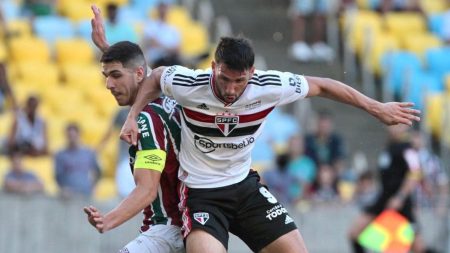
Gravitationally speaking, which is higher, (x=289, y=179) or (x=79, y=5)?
(x=79, y=5)

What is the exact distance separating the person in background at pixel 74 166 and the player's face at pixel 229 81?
21.4 ft

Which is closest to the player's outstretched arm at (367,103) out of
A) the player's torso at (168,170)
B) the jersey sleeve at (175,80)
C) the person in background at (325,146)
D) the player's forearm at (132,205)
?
the jersey sleeve at (175,80)

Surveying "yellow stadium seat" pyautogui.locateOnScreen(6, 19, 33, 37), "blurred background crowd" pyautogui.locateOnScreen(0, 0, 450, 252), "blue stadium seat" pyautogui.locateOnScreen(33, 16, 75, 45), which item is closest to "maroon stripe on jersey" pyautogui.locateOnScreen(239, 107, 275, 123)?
"blurred background crowd" pyautogui.locateOnScreen(0, 0, 450, 252)

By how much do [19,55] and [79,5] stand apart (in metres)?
1.34

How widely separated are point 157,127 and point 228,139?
499 millimetres

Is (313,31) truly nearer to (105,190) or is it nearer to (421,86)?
(421,86)

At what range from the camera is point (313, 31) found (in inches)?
833

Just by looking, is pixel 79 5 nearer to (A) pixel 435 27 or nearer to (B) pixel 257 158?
(B) pixel 257 158

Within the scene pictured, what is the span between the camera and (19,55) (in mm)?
19062

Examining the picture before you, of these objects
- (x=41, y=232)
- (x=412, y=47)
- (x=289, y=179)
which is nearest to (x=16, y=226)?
(x=41, y=232)

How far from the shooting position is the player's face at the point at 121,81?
10.6m

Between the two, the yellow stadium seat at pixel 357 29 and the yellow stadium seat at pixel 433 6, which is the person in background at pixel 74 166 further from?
the yellow stadium seat at pixel 433 6

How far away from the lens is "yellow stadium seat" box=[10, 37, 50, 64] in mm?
19000

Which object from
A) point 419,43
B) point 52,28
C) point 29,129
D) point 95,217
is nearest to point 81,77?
point 52,28
